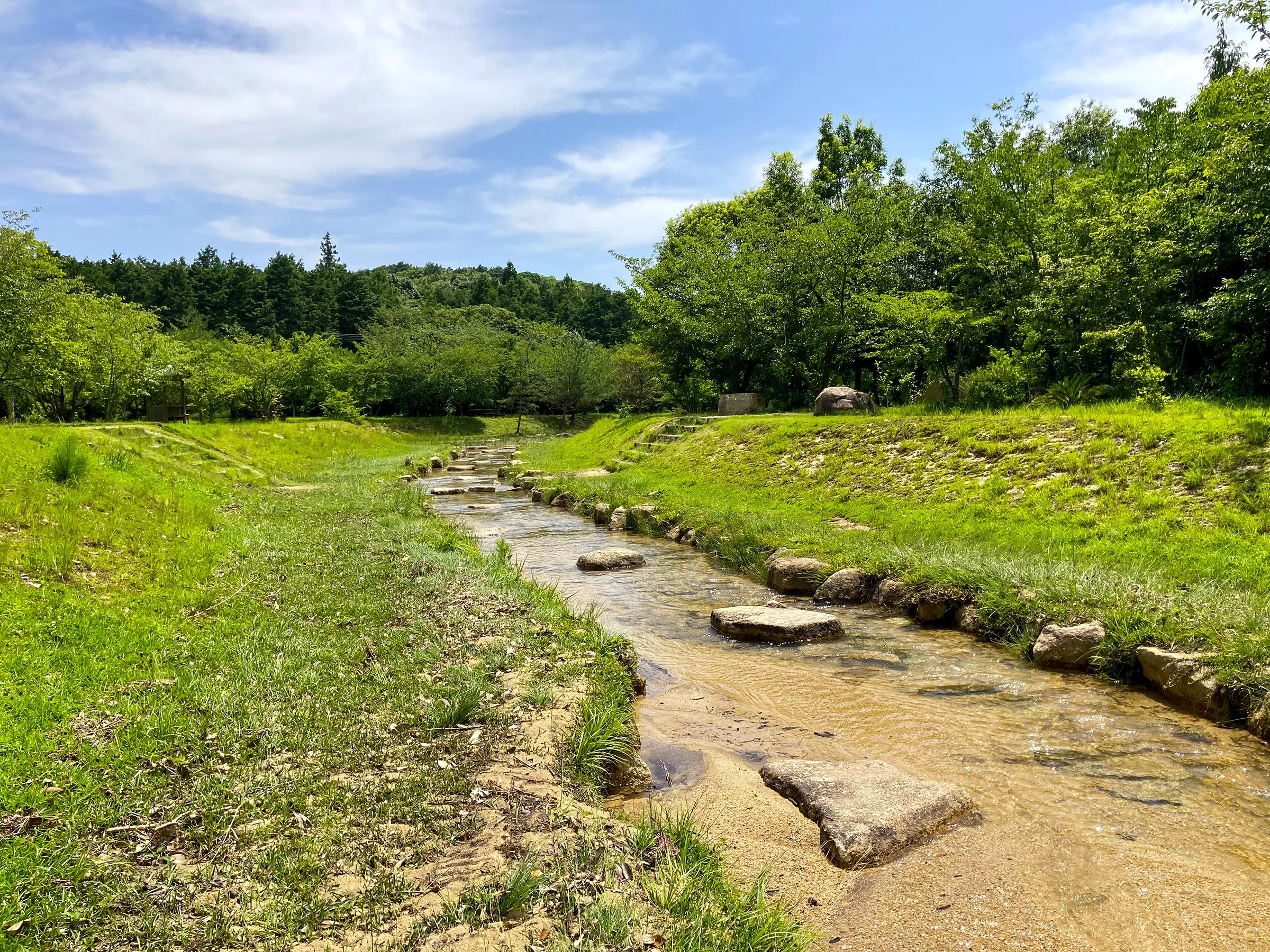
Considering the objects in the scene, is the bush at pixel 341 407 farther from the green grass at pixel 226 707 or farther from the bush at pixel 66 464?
the green grass at pixel 226 707

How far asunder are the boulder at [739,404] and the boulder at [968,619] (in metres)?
20.9

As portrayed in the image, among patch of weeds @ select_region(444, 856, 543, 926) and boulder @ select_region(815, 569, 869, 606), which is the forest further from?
patch of weeds @ select_region(444, 856, 543, 926)

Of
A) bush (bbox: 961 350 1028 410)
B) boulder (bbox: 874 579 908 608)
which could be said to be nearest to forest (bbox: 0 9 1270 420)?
bush (bbox: 961 350 1028 410)

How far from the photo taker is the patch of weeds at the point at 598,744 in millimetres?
4457

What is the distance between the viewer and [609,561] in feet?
38.6

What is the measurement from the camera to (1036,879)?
372 cm

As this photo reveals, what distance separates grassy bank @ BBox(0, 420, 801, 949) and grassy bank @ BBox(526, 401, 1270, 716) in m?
4.73

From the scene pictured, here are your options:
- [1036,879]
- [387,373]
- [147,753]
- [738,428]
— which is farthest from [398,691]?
[387,373]

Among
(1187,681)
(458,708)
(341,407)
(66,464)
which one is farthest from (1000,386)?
(341,407)

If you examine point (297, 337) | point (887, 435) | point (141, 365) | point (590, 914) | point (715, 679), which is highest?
point (297, 337)

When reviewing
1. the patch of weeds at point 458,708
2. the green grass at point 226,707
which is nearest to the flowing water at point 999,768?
the green grass at point 226,707

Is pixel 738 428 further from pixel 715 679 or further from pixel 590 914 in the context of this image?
pixel 590 914

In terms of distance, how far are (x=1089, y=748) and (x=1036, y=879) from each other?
6.37ft

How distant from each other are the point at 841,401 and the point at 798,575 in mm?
12151
